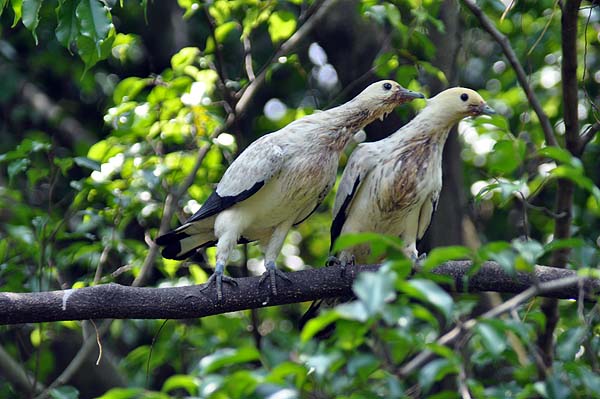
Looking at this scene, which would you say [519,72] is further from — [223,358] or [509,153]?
[223,358]

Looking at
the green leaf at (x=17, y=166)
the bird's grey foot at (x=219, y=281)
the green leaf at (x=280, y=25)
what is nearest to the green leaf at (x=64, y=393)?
the bird's grey foot at (x=219, y=281)

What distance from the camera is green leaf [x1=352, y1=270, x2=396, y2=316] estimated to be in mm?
2424

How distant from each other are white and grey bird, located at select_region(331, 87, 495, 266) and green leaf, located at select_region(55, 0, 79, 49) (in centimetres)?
171

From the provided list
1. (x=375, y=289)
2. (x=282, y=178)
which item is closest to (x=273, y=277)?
(x=282, y=178)

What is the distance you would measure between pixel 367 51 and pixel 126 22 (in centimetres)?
231

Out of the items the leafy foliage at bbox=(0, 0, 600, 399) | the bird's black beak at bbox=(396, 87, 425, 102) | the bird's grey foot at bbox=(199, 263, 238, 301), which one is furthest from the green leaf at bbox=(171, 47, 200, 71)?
the bird's grey foot at bbox=(199, 263, 238, 301)

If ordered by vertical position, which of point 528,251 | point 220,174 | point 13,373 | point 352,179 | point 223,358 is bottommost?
point 13,373

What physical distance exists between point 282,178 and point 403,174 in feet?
2.09

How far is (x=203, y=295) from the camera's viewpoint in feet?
15.0

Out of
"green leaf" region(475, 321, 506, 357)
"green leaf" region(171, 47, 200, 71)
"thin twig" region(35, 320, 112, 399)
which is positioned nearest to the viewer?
"green leaf" region(475, 321, 506, 357)

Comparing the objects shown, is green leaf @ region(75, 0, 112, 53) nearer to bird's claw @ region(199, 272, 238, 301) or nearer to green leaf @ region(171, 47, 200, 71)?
bird's claw @ region(199, 272, 238, 301)

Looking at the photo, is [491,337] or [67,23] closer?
[491,337]

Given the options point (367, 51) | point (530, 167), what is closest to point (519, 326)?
point (530, 167)

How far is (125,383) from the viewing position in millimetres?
6371
